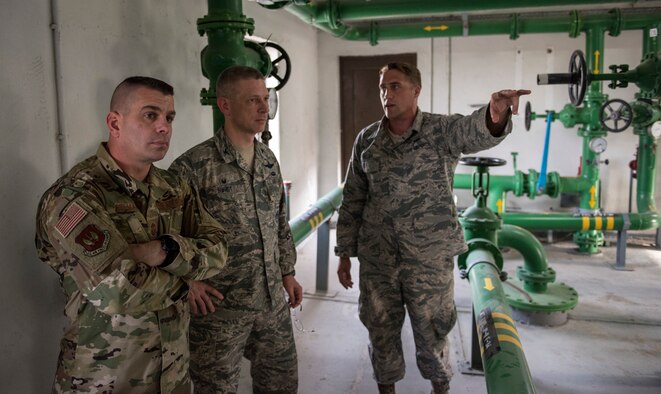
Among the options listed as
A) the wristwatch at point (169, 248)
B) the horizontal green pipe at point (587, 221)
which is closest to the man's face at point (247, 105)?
the wristwatch at point (169, 248)

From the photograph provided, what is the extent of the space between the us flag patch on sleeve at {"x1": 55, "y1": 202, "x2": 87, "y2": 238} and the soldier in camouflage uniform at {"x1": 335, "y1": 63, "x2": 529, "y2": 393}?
1435mm

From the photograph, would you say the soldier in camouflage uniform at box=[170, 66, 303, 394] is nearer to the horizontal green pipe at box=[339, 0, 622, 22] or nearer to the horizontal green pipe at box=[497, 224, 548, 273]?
the horizontal green pipe at box=[497, 224, 548, 273]

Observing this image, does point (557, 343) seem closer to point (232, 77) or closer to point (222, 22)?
point (232, 77)

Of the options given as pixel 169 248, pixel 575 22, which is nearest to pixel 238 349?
pixel 169 248

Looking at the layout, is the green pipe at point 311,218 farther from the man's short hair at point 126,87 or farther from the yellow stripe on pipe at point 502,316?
the man's short hair at point 126,87

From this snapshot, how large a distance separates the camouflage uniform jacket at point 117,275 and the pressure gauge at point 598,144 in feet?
16.3

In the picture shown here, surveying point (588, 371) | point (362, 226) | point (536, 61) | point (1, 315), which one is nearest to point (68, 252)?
point (1, 315)

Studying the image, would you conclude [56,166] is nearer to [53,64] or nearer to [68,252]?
[53,64]

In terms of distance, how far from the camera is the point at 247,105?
2062 mm

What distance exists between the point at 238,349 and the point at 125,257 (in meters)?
0.83

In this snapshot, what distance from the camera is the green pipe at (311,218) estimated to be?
11.6 ft

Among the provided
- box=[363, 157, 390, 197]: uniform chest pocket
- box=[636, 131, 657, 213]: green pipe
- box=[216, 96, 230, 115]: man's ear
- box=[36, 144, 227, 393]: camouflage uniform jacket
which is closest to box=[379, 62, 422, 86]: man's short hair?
box=[363, 157, 390, 197]: uniform chest pocket

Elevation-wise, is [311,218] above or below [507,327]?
above

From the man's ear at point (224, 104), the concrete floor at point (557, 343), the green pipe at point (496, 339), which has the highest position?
the man's ear at point (224, 104)
